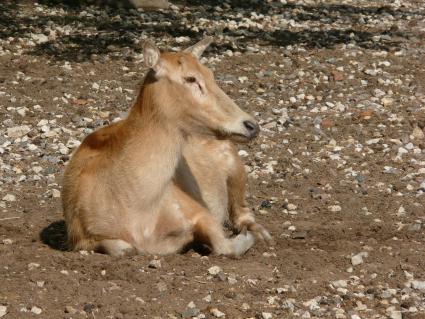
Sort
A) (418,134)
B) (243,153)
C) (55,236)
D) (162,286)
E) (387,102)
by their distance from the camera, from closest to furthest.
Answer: (162,286) → (55,236) → (243,153) → (418,134) → (387,102)

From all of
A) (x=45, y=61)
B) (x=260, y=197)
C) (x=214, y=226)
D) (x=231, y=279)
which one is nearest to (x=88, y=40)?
(x=45, y=61)

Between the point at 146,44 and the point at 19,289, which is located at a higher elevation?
the point at 146,44

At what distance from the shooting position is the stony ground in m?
6.28

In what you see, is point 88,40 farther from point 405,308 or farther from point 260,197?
point 405,308

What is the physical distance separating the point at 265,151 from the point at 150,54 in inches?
142

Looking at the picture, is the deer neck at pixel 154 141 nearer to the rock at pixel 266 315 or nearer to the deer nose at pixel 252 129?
the deer nose at pixel 252 129

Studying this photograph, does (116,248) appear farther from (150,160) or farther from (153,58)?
(153,58)

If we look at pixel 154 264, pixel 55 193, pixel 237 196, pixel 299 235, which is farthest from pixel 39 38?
pixel 154 264

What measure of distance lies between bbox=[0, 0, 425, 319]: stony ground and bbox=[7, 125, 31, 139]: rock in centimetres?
3

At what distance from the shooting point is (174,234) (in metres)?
7.17

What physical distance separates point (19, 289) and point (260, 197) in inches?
134

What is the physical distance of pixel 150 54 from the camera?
680 centimetres

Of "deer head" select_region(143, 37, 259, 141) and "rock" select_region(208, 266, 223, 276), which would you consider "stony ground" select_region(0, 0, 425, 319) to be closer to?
"rock" select_region(208, 266, 223, 276)

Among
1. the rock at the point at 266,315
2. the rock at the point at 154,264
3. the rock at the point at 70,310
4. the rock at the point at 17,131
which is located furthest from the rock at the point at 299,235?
the rock at the point at 17,131
